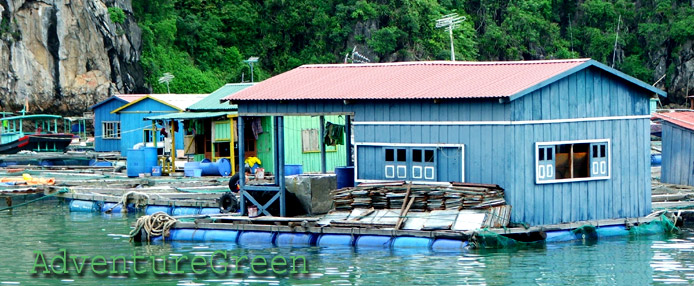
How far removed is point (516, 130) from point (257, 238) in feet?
19.8

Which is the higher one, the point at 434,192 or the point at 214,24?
the point at 214,24

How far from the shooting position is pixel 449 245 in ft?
72.4

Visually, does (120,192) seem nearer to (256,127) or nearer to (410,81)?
(256,127)

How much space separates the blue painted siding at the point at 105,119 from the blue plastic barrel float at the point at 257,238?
89.9 feet

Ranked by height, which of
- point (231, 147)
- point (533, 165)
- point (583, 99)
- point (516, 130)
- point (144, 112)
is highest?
point (144, 112)

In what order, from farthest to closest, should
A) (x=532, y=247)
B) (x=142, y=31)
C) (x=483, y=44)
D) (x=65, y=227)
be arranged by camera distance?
(x=483, y=44) < (x=142, y=31) < (x=65, y=227) < (x=532, y=247)

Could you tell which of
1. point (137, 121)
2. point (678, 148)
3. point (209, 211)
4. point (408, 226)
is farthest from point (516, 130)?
point (137, 121)

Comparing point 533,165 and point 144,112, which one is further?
point 144,112

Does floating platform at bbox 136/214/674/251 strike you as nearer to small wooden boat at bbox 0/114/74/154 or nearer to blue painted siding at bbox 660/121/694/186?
blue painted siding at bbox 660/121/694/186

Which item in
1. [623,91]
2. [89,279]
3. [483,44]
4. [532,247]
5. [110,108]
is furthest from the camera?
[483,44]

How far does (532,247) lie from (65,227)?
1267cm

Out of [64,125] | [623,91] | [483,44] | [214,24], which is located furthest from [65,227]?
[483,44]

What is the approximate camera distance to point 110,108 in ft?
168

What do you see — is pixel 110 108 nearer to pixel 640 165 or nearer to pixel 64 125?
pixel 64 125
